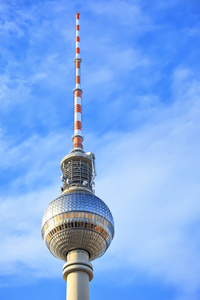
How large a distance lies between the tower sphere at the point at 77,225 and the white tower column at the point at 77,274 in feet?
4.53

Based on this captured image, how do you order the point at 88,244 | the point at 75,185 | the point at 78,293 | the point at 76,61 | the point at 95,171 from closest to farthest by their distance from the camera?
the point at 78,293, the point at 88,244, the point at 75,185, the point at 95,171, the point at 76,61

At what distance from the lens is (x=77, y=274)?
69562mm

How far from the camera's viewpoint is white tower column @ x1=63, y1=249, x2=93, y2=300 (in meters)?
67.3

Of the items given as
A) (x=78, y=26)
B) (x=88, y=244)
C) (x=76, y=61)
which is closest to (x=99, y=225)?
(x=88, y=244)

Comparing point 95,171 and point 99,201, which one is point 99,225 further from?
point 95,171

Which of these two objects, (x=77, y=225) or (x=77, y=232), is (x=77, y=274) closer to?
(x=77, y=232)

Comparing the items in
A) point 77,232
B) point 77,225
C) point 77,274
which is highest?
point 77,225

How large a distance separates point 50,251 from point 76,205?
9.61 m

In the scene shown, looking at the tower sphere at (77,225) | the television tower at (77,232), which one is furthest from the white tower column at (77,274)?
the tower sphere at (77,225)

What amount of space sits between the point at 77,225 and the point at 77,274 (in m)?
7.80

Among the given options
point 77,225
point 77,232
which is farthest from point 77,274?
point 77,225

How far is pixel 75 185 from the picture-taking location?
78.5 metres

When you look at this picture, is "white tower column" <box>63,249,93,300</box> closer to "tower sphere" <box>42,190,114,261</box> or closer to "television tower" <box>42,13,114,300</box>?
"television tower" <box>42,13,114,300</box>

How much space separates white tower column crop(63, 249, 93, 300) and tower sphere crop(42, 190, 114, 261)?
4.53ft
